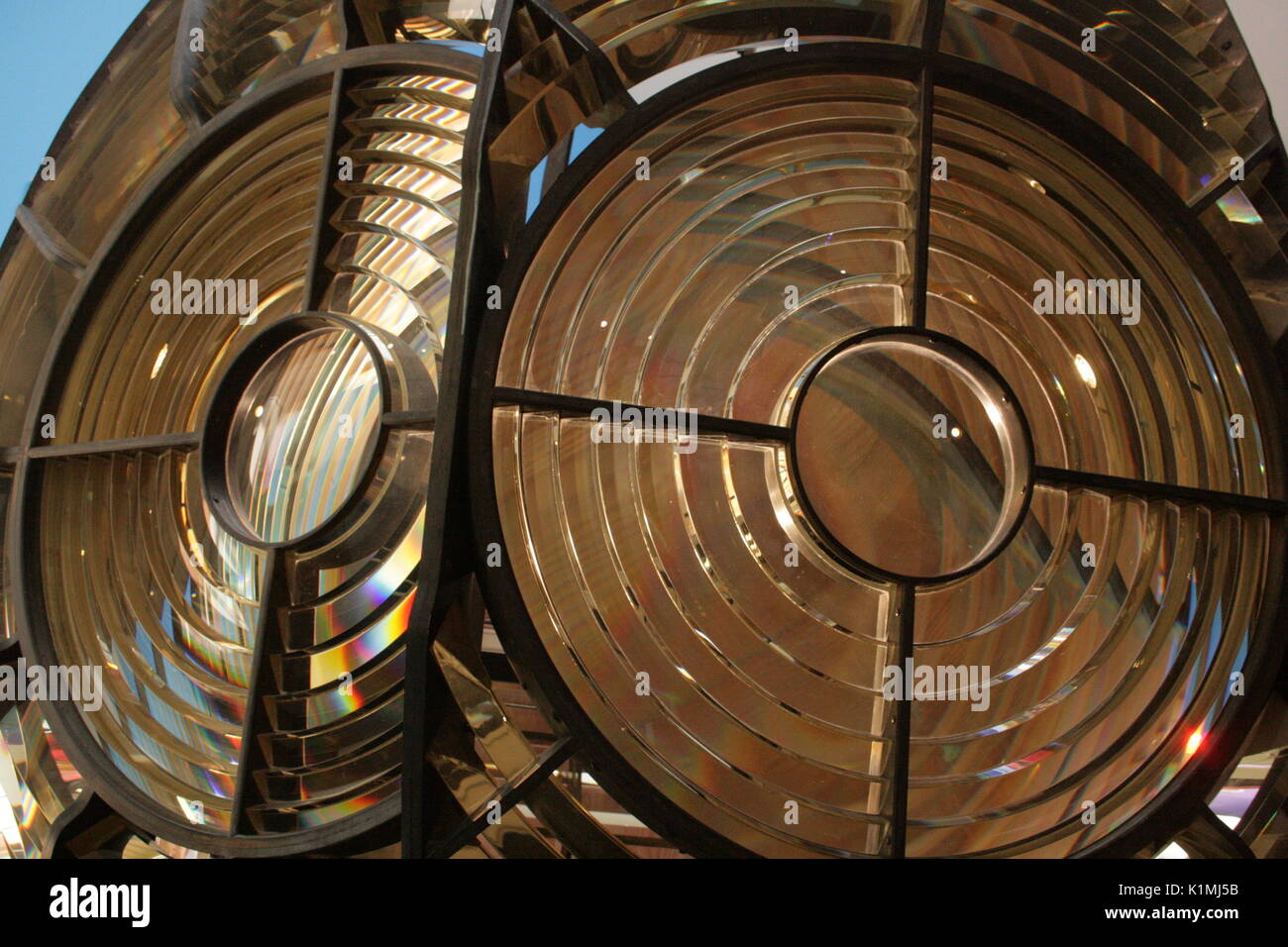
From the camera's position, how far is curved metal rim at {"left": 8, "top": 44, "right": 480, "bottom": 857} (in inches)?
60.8

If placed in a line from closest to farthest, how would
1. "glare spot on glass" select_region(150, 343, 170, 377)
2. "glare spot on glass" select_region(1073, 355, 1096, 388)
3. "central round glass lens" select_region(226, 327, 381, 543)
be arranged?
"glare spot on glass" select_region(1073, 355, 1096, 388)
"central round glass lens" select_region(226, 327, 381, 543)
"glare spot on glass" select_region(150, 343, 170, 377)

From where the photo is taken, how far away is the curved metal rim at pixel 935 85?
1.39 meters

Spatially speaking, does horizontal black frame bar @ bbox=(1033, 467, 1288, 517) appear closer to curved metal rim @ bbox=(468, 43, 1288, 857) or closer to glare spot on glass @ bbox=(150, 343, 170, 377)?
curved metal rim @ bbox=(468, 43, 1288, 857)

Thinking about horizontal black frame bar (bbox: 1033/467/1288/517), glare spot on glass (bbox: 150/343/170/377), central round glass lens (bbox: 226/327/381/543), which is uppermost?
glare spot on glass (bbox: 150/343/170/377)

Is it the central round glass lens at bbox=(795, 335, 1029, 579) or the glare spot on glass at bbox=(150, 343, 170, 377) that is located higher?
the glare spot on glass at bbox=(150, 343, 170, 377)

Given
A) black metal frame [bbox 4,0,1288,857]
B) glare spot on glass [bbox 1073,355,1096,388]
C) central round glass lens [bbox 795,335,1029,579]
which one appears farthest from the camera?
glare spot on glass [bbox 1073,355,1096,388]

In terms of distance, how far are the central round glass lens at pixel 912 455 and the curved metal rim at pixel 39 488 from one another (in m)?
0.78

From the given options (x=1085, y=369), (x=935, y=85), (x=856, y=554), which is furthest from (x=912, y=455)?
(x=935, y=85)

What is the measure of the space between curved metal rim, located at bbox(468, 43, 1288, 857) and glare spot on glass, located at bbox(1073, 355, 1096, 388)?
258 mm

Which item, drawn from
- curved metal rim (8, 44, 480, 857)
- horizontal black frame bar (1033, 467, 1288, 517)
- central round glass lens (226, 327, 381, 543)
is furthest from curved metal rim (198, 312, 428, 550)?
horizontal black frame bar (1033, 467, 1288, 517)

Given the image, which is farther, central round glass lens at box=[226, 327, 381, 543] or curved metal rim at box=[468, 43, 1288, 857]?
central round glass lens at box=[226, 327, 381, 543]

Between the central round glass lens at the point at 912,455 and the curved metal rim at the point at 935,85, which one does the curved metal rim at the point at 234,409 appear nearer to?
the curved metal rim at the point at 935,85

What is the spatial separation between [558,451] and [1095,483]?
812 mm
